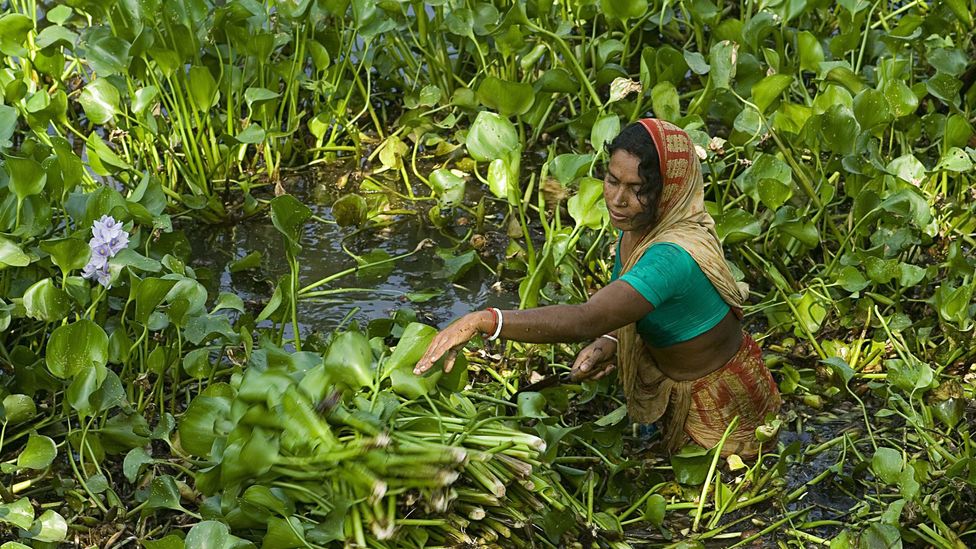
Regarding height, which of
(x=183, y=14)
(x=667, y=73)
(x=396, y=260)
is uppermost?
(x=183, y=14)

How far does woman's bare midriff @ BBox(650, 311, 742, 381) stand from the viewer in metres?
2.62

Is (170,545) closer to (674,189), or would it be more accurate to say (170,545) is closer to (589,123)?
(674,189)

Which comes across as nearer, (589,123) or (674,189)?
(674,189)

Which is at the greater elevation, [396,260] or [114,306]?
[114,306]

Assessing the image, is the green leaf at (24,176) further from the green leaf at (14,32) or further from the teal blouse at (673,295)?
the teal blouse at (673,295)

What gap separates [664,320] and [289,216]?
77 cm

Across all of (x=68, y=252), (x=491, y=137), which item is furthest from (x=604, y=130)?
(x=68, y=252)

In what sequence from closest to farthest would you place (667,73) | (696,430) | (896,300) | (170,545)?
(170,545) < (696,430) < (896,300) < (667,73)

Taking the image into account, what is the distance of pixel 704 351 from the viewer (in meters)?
2.63

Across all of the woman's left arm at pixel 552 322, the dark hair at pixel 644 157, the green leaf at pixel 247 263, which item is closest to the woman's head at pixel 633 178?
the dark hair at pixel 644 157

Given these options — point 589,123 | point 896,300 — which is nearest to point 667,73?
point 589,123

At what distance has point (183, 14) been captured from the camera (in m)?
3.33

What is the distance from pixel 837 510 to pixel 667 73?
1.41 m

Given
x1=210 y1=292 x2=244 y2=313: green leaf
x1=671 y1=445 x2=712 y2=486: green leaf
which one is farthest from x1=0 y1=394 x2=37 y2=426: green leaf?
x1=671 y1=445 x2=712 y2=486: green leaf
